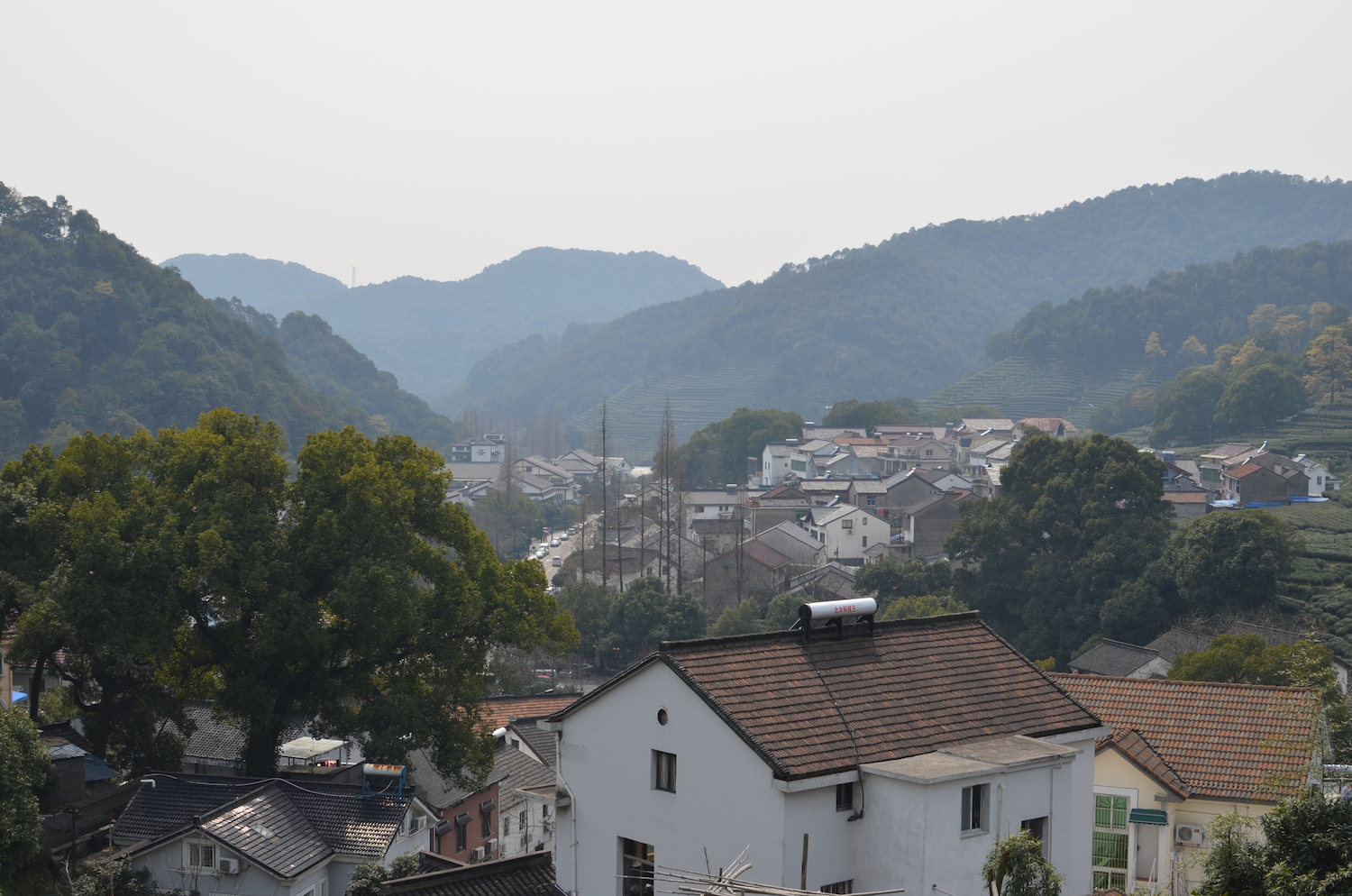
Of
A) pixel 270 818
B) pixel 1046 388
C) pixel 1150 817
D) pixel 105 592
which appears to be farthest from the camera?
pixel 1046 388

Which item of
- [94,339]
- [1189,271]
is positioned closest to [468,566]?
[94,339]

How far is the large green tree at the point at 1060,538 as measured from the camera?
42406 millimetres

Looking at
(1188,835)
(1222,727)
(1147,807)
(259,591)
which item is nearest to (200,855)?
(259,591)

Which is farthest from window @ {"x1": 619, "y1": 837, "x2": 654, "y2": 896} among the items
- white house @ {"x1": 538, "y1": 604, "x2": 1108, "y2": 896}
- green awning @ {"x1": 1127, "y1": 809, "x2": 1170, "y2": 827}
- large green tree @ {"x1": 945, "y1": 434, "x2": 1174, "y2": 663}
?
large green tree @ {"x1": 945, "y1": 434, "x2": 1174, "y2": 663}

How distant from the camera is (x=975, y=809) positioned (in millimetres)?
10227

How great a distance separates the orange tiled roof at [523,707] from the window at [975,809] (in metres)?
20.9

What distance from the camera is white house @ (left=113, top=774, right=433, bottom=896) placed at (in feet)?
54.9

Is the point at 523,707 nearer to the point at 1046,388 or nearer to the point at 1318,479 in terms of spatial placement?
the point at 1318,479

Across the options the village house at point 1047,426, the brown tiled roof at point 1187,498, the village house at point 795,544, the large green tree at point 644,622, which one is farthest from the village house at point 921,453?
the large green tree at point 644,622

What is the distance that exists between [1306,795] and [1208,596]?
1385 inches

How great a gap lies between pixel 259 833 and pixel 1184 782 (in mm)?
12635

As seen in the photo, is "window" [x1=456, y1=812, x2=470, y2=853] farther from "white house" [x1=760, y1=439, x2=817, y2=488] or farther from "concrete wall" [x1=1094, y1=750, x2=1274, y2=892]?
"white house" [x1=760, y1=439, x2=817, y2=488]

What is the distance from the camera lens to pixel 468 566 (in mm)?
22969

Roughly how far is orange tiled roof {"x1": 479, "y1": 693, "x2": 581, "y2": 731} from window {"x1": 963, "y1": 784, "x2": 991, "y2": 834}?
2093 centimetres
